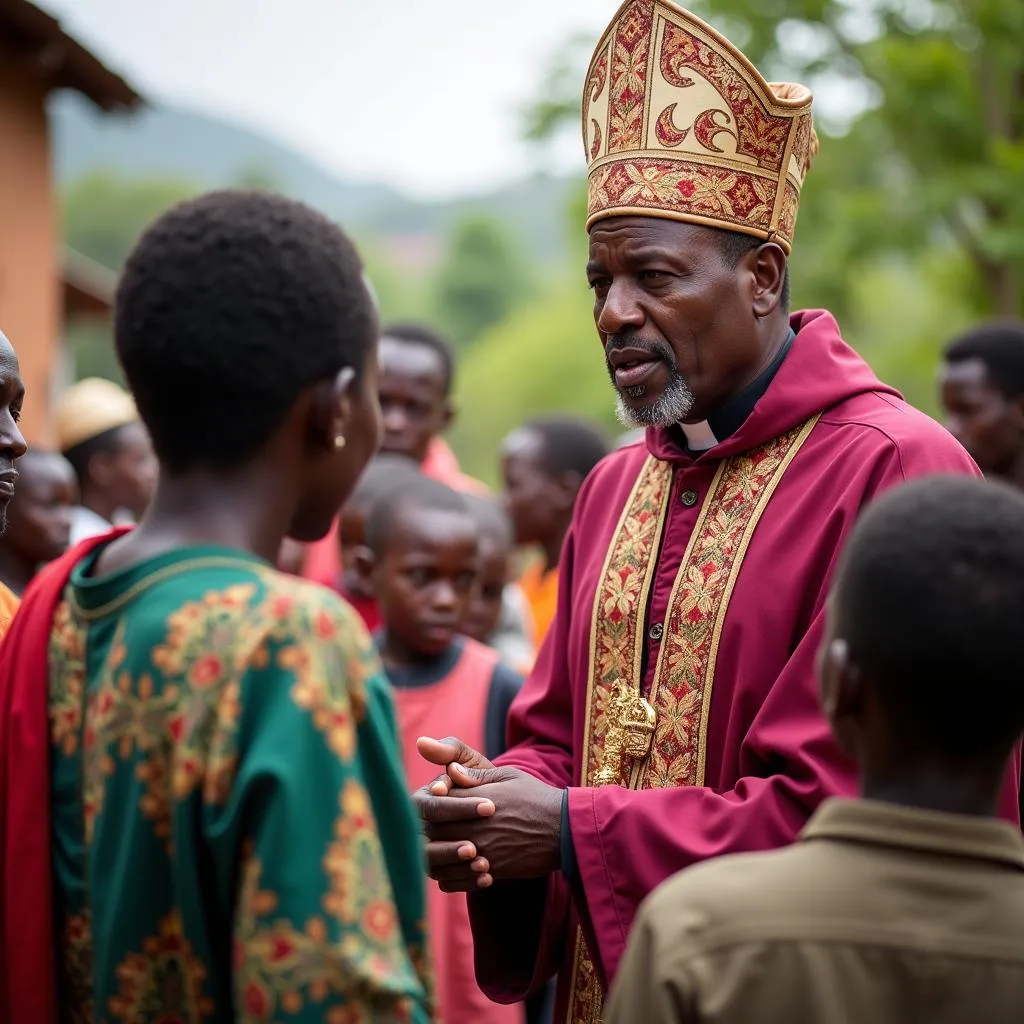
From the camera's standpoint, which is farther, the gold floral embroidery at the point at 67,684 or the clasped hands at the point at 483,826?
the clasped hands at the point at 483,826

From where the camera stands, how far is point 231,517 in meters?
2.23

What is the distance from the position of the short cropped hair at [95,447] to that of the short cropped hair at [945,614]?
6.84m

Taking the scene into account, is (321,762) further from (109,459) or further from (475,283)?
(475,283)

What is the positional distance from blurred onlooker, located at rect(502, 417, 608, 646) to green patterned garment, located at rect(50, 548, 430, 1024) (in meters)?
6.37

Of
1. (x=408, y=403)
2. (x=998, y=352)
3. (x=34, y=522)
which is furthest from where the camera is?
(x=408, y=403)

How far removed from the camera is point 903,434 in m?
3.29

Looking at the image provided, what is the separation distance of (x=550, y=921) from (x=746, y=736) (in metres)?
0.79

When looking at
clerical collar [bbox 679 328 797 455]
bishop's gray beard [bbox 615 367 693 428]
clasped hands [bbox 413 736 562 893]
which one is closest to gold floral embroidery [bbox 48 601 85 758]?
clasped hands [bbox 413 736 562 893]

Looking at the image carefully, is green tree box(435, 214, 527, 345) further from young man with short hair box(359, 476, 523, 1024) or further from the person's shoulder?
the person's shoulder

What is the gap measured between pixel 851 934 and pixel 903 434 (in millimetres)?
1457

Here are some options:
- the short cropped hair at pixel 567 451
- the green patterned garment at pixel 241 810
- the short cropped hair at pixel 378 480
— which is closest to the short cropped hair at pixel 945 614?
the green patterned garment at pixel 241 810

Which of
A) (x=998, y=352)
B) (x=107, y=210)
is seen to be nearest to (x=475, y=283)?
Answer: (x=107, y=210)

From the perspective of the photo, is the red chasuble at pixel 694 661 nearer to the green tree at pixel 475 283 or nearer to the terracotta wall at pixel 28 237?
the terracotta wall at pixel 28 237

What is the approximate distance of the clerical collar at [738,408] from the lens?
3719mm
